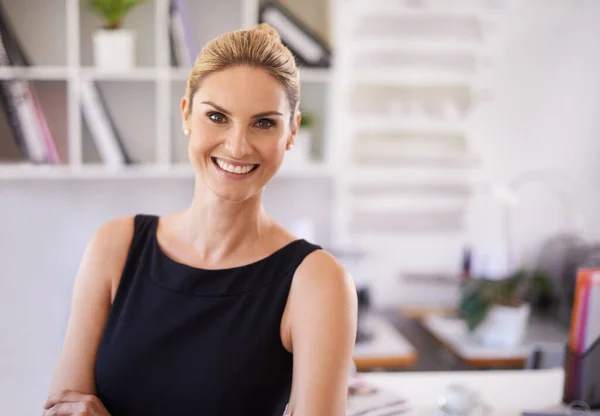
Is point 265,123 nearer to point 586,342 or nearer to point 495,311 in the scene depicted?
point 586,342

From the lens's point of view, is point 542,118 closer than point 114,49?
No

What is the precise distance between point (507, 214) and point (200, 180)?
2112 millimetres

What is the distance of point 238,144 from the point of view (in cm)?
109

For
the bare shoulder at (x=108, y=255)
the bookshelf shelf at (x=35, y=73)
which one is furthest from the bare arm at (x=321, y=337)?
the bookshelf shelf at (x=35, y=73)

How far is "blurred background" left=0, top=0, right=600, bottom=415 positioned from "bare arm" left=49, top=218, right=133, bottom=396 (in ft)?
4.08

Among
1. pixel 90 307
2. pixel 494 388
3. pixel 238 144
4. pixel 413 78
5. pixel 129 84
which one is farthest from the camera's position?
pixel 413 78

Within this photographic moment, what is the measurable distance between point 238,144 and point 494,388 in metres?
1.16

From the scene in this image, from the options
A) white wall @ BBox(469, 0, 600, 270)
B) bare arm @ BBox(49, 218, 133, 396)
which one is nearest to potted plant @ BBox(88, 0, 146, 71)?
bare arm @ BBox(49, 218, 133, 396)

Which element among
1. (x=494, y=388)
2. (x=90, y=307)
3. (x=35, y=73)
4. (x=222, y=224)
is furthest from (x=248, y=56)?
(x=35, y=73)

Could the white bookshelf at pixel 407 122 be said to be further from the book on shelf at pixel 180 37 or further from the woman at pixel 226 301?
the woman at pixel 226 301

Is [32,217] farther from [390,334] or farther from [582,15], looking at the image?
[582,15]

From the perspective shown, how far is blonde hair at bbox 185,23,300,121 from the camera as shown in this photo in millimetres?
1116

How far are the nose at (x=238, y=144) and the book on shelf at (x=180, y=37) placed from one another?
4.82ft

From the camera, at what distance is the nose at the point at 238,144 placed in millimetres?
1092
